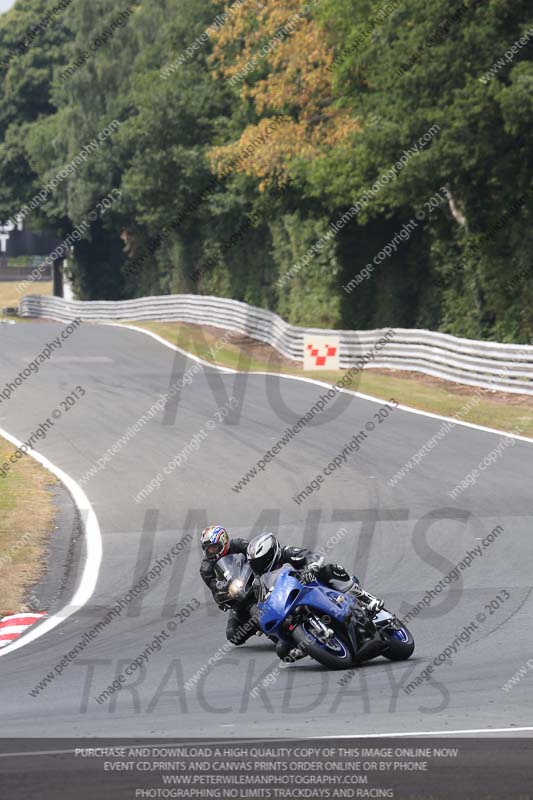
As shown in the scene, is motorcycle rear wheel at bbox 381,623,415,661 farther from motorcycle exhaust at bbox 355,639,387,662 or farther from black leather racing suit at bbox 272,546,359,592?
black leather racing suit at bbox 272,546,359,592

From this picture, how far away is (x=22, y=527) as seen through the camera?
15727 millimetres

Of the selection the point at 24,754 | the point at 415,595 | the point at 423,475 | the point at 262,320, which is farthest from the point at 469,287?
the point at 24,754

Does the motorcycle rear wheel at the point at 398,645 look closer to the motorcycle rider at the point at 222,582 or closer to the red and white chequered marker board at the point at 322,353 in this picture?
the motorcycle rider at the point at 222,582

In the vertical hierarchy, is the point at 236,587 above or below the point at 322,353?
below

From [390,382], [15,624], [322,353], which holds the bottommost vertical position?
[15,624]

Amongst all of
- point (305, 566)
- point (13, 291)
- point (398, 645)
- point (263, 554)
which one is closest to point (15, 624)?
point (263, 554)

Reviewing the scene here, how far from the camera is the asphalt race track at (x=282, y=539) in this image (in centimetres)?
813

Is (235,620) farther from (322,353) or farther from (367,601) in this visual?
(322,353)

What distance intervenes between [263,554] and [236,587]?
45 centimetres

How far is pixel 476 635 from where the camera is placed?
10117 millimetres

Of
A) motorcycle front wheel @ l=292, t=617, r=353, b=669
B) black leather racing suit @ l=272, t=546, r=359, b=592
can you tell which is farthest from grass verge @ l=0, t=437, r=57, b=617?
motorcycle front wheel @ l=292, t=617, r=353, b=669

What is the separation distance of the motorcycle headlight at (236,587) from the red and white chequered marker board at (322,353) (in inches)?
827

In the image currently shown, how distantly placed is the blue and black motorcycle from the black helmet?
0.72 ft

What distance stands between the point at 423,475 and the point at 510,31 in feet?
56.6
